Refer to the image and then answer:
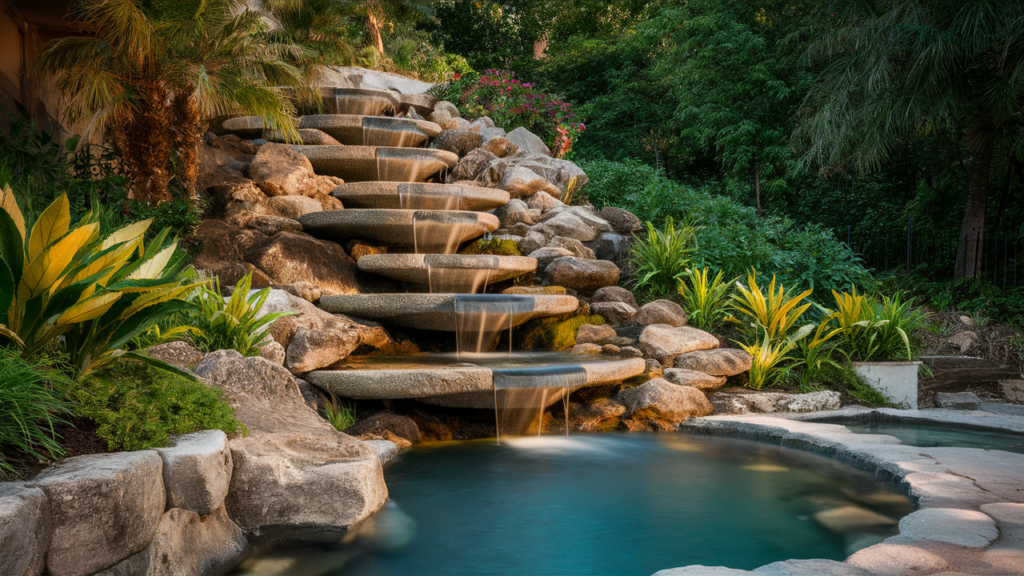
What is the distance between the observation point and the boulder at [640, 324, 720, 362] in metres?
5.07

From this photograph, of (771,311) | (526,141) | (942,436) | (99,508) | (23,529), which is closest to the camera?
(23,529)

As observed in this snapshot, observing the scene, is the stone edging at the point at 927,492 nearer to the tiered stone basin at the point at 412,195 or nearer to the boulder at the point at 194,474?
the boulder at the point at 194,474

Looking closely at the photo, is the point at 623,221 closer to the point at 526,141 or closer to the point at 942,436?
the point at 526,141

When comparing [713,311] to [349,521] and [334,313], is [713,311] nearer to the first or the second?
[334,313]

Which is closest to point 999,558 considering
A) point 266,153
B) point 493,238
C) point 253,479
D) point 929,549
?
point 929,549

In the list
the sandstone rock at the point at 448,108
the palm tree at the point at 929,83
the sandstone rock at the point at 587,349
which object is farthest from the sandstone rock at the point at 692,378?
the sandstone rock at the point at 448,108

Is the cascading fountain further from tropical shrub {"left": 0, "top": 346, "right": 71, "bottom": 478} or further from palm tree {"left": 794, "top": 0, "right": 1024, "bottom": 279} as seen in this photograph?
palm tree {"left": 794, "top": 0, "right": 1024, "bottom": 279}

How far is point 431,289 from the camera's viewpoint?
18.4ft

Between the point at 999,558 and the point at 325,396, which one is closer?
the point at 999,558

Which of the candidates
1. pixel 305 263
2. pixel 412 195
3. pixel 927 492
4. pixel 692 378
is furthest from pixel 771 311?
pixel 305 263

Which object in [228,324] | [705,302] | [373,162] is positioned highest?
[373,162]

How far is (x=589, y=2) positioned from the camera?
66.4ft

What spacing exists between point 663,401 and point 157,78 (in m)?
5.40

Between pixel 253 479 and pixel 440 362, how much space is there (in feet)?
6.94
